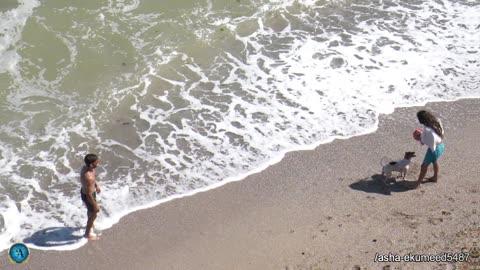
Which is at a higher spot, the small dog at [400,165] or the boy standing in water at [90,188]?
the boy standing in water at [90,188]

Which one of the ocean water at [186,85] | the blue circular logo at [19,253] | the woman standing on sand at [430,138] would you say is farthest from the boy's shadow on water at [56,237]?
the woman standing on sand at [430,138]

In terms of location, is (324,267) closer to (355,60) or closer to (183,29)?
(355,60)

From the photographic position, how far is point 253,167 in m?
10.1

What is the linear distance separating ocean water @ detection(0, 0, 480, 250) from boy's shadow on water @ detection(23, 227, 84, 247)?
0.03 meters

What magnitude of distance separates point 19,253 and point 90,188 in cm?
129

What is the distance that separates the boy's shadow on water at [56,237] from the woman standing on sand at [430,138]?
5021 mm

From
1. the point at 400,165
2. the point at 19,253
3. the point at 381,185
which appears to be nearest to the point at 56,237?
the point at 19,253

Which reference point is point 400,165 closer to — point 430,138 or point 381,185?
point 381,185

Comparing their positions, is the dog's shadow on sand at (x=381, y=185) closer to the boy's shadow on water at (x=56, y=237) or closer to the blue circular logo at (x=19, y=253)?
the boy's shadow on water at (x=56, y=237)

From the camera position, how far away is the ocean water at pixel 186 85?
32.5ft

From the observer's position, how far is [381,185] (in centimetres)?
952

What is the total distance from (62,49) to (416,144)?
7510 millimetres

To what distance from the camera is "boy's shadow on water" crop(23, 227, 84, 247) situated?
865cm

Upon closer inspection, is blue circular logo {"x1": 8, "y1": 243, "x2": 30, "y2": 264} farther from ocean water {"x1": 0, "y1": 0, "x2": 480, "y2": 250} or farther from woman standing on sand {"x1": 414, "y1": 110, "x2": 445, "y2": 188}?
woman standing on sand {"x1": 414, "y1": 110, "x2": 445, "y2": 188}
